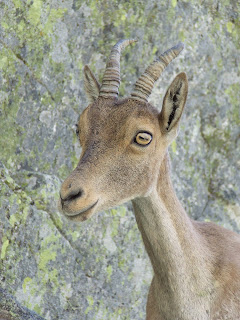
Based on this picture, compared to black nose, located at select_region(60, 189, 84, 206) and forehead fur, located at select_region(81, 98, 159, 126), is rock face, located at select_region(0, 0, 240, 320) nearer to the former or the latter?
forehead fur, located at select_region(81, 98, 159, 126)

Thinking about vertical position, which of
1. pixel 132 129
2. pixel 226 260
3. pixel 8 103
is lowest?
pixel 226 260

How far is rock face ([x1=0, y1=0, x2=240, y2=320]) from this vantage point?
400 inches

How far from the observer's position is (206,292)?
24.2 ft

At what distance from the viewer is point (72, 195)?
636 cm

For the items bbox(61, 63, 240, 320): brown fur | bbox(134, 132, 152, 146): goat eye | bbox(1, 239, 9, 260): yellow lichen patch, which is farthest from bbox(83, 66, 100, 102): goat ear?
bbox(1, 239, 9, 260): yellow lichen patch

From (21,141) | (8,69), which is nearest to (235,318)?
(21,141)

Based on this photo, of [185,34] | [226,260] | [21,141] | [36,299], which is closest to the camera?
[226,260]

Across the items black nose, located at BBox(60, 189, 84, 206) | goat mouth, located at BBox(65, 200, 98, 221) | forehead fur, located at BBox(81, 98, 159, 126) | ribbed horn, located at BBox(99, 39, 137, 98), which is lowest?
goat mouth, located at BBox(65, 200, 98, 221)

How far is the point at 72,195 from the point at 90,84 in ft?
8.22

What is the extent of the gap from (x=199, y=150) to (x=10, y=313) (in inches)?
267

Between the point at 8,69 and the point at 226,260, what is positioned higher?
the point at 8,69

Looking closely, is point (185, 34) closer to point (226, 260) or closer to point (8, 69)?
point (8, 69)

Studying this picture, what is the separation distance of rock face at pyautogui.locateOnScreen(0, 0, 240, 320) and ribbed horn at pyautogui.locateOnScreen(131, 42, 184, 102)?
3.41 m

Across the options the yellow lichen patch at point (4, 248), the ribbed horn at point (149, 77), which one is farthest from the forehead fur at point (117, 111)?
the yellow lichen patch at point (4, 248)
